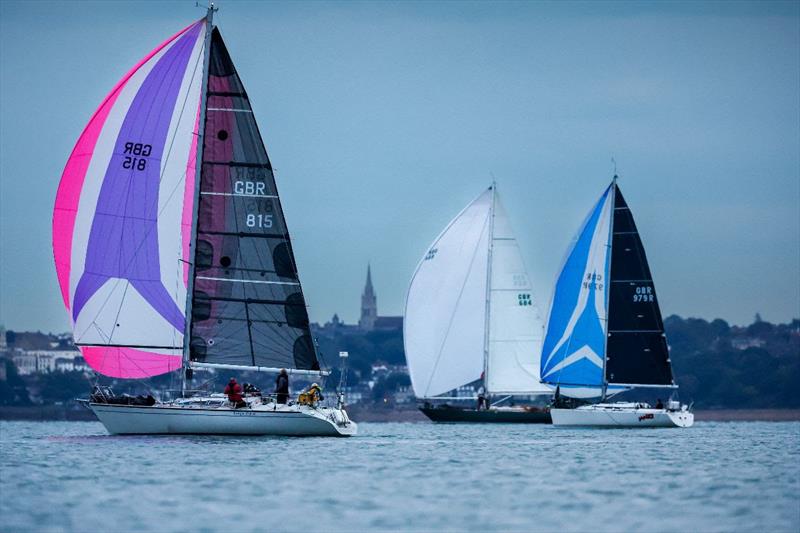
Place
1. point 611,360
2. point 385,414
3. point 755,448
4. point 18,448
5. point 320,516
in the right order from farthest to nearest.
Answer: point 385,414 < point 611,360 < point 755,448 < point 18,448 < point 320,516

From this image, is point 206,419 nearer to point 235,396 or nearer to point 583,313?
point 235,396

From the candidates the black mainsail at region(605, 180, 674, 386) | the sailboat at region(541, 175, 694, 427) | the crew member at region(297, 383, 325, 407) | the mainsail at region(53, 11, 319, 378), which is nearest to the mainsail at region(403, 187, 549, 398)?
the sailboat at region(541, 175, 694, 427)

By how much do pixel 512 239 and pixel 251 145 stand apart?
30769 millimetres

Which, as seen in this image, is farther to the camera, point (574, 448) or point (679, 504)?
point (574, 448)

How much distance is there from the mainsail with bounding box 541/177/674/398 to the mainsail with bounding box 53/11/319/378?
21293mm

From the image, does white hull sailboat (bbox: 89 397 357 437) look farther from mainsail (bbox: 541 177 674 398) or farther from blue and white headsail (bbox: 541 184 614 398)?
blue and white headsail (bbox: 541 184 614 398)

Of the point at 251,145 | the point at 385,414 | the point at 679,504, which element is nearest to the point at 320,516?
the point at 679,504

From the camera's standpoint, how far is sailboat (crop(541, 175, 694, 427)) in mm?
62969

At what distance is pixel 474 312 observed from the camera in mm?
73188

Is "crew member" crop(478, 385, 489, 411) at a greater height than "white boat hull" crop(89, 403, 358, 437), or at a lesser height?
greater

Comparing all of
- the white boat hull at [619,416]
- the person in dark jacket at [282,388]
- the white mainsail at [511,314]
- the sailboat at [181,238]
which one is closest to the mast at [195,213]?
the sailboat at [181,238]

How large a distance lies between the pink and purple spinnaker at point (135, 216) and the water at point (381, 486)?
2.60m

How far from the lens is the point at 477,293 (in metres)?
73.0

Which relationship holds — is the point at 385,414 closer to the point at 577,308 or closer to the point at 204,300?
the point at 577,308
